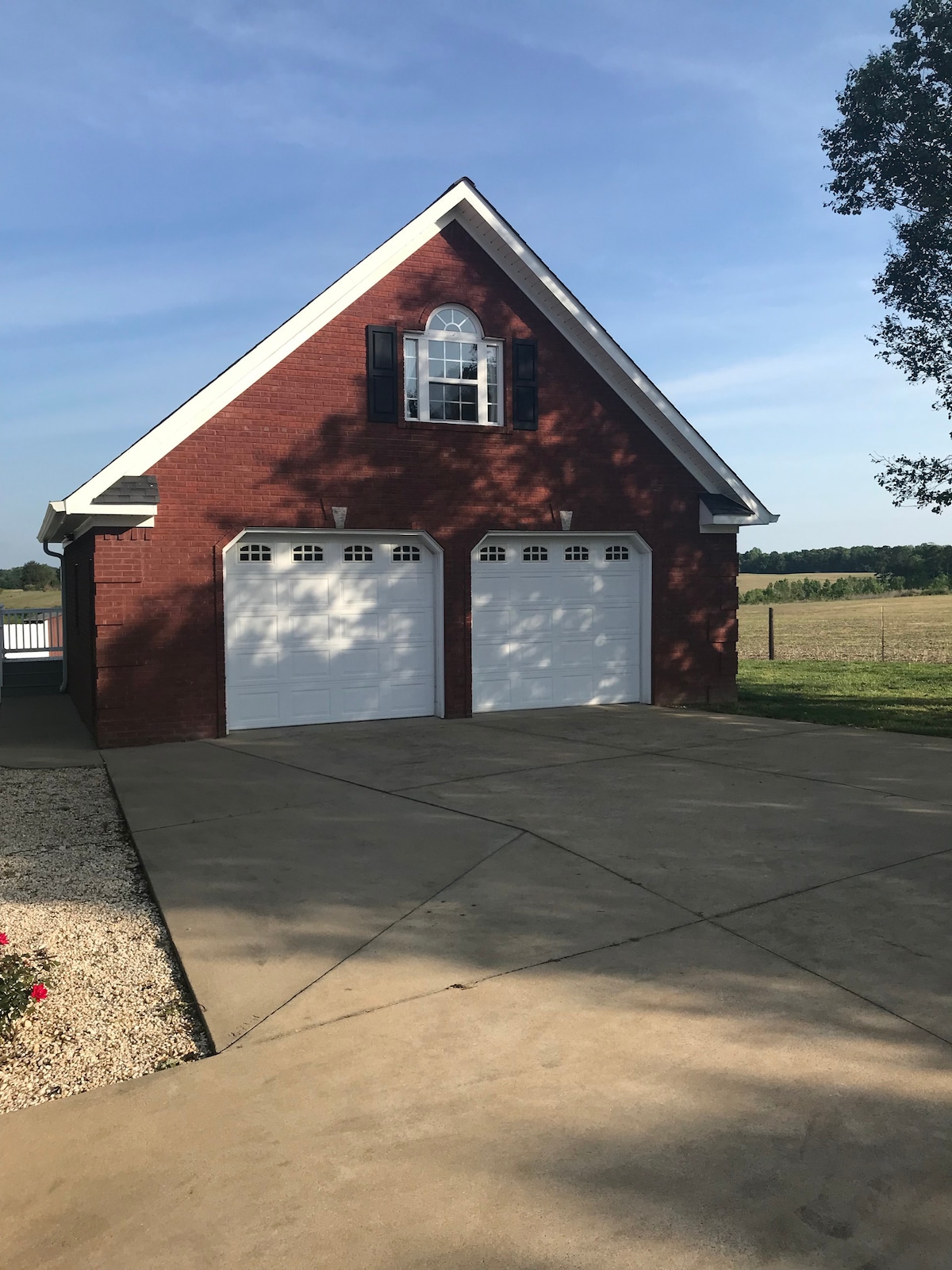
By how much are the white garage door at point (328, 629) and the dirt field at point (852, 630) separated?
1477cm

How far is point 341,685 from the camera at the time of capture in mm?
14047

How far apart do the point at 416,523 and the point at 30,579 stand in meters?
52.0

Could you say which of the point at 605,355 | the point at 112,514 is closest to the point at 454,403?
the point at 605,355

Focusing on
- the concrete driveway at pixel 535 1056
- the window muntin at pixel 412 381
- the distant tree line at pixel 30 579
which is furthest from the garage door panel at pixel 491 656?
the distant tree line at pixel 30 579

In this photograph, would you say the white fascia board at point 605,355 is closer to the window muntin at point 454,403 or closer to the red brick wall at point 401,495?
the red brick wall at point 401,495

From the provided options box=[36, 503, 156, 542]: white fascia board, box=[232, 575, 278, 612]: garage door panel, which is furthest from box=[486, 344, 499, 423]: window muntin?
box=[36, 503, 156, 542]: white fascia board

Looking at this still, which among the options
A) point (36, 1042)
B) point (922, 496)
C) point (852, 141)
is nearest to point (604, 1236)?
point (36, 1042)

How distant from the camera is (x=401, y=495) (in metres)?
14.1

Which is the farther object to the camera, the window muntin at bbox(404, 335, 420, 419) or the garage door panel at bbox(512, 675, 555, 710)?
the garage door panel at bbox(512, 675, 555, 710)

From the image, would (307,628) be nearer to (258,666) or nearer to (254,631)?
(254,631)

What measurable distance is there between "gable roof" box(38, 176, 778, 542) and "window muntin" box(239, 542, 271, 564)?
1338 millimetres

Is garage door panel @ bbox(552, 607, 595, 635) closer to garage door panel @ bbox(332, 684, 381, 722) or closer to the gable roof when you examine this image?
the gable roof

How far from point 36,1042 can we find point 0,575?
7249 centimetres

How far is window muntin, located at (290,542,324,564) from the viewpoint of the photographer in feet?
44.9
